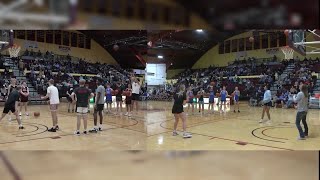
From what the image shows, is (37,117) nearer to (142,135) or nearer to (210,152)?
(142,135)

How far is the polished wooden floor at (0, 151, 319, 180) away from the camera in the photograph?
3420 mm

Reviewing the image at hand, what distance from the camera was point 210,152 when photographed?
4.79 metres

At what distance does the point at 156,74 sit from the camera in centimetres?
668

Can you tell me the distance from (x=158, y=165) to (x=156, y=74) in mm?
3096

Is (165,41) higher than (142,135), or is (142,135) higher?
(165,41)

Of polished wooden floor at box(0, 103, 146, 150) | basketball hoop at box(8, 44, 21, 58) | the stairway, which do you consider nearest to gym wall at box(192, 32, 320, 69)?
the stairway

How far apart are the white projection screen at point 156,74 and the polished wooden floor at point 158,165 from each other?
2.31 meters

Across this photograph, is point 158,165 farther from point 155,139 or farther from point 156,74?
point 156,74

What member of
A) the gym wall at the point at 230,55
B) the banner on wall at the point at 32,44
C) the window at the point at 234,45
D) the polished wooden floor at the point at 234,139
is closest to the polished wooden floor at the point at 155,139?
the polished wooden floor at the point at 234,139

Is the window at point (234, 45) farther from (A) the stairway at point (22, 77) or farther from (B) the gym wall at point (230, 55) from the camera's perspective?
(A) the stairway at point (22, 77)

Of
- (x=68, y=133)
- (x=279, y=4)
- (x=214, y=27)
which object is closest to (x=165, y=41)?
(x=68, y=133)

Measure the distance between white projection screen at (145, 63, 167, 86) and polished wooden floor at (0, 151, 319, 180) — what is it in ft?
7.58

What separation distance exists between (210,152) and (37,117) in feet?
21.7

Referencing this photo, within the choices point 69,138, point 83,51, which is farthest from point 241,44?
point 69,138
